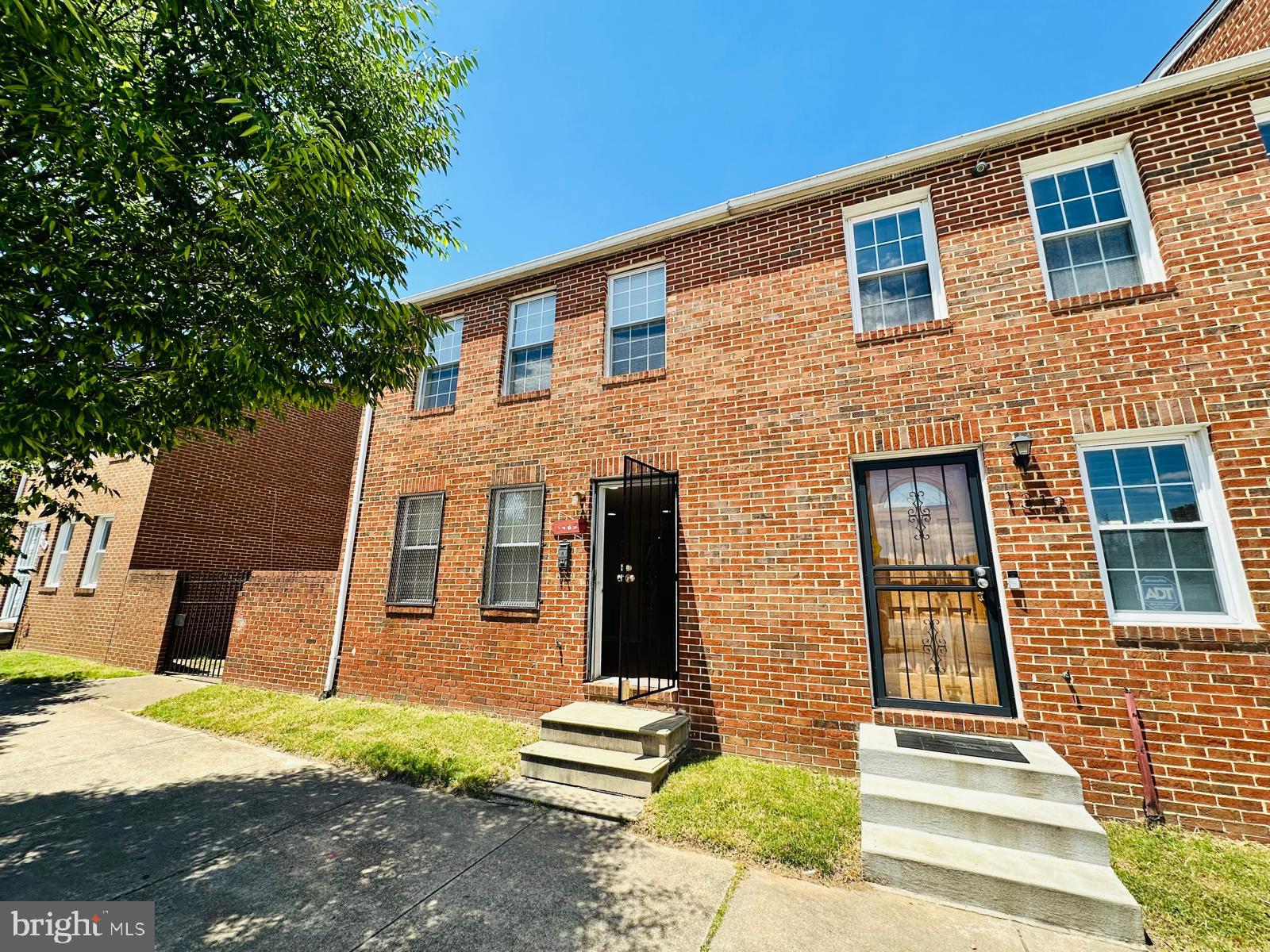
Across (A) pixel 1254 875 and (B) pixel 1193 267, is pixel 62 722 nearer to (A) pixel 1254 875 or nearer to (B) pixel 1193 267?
(A) pixel 1254 875

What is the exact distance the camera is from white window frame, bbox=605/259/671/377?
21.9ft

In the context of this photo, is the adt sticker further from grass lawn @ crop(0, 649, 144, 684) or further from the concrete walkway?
grass lawn @ crop(0, 649, 144, 684)

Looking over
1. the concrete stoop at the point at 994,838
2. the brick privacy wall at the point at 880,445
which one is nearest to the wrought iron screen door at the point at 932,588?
the brick privacy wall at the point at 880,445

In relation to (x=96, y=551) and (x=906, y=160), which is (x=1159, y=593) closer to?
(x=906, y=160)

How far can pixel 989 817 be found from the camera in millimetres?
3338

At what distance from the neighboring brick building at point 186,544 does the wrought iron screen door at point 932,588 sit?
8488 mm

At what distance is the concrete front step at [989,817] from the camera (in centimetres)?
315

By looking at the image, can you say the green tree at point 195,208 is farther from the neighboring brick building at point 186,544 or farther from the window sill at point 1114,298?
the window sill at point 1114,298

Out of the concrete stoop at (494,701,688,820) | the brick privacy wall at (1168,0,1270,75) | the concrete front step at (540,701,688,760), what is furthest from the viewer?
the brick privacy wall at (1168,0,1270,75)

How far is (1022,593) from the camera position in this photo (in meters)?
4.45

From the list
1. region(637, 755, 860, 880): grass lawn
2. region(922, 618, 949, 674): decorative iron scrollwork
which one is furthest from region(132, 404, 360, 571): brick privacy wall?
region(922, 618, 949, 674): decorative iron scrollwork

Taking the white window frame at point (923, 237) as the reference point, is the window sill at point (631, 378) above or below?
below

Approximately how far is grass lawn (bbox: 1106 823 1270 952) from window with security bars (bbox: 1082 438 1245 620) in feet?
5.23

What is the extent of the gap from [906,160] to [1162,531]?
4.41 m
